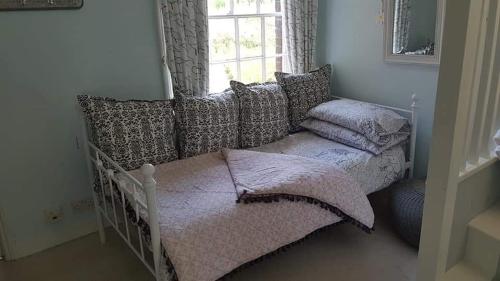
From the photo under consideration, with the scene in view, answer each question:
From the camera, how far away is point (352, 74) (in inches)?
127

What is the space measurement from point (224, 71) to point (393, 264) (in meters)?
1.86

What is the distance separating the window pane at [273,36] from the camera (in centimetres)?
319

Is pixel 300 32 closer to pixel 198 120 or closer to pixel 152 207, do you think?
pixel 198 120

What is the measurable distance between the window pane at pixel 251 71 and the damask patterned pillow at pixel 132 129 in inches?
34.1

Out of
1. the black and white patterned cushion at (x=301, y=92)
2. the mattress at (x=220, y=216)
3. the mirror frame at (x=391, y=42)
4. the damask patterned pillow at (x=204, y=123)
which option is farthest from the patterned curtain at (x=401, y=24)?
the damask patterned pillow at (x=204, y=123)

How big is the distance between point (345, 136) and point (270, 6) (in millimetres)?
1299

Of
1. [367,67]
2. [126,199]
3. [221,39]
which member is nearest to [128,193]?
[126,199]

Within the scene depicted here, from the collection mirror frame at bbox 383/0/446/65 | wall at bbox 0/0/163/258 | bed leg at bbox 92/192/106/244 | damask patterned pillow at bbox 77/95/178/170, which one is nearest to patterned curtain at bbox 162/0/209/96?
wall at bbox 0/0/163/258

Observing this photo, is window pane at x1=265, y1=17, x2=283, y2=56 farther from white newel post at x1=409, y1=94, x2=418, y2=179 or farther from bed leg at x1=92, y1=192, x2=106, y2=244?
bed leg at x1=92, y1=192, x2=106, y2=244

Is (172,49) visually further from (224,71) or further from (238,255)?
(238,255)

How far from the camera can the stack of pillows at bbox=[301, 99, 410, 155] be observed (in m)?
2.56

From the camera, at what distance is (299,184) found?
2.00m

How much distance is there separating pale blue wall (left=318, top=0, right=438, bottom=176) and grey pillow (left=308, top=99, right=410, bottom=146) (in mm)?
200

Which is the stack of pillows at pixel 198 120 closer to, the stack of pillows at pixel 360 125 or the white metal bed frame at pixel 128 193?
the white metal bed frame at pixel 128 193
